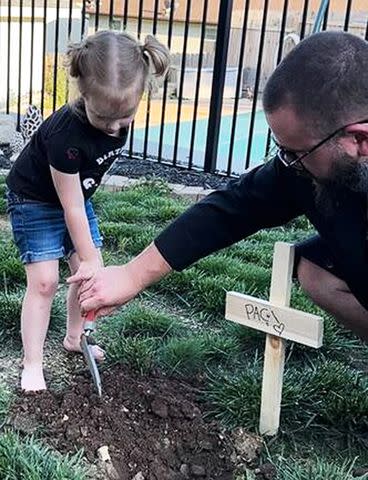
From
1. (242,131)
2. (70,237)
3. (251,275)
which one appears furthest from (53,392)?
(242,131)

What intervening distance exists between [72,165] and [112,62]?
32cm

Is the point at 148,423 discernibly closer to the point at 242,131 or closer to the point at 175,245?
the point at 175,245

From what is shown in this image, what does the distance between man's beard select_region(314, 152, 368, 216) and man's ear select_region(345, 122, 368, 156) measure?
3 centimetres

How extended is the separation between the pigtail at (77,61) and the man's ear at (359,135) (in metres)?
0.92

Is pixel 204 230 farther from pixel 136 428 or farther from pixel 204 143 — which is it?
pixel 204 143

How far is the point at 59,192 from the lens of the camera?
87.7 inches

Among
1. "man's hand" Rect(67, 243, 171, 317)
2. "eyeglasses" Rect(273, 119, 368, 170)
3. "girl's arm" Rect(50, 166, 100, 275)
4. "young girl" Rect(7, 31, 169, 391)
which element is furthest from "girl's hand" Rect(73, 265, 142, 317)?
"eyeglasses" Rect(273, 119, 368, 170)

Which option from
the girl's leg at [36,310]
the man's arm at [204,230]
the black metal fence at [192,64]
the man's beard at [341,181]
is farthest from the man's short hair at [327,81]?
the black metal fence at [192,64]

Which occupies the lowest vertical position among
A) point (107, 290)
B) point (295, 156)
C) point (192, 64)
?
point (192, 64)

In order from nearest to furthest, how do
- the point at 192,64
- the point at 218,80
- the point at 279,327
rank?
the point at 279,327 → the point at 218,80 → the point at 192,64

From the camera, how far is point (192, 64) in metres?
10.5

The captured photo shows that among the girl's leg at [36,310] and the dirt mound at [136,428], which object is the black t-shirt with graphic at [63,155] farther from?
the dirt mound at [136,428]

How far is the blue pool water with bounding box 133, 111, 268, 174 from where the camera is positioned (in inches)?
261

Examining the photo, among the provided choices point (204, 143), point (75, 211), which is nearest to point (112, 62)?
point (75, 211)
